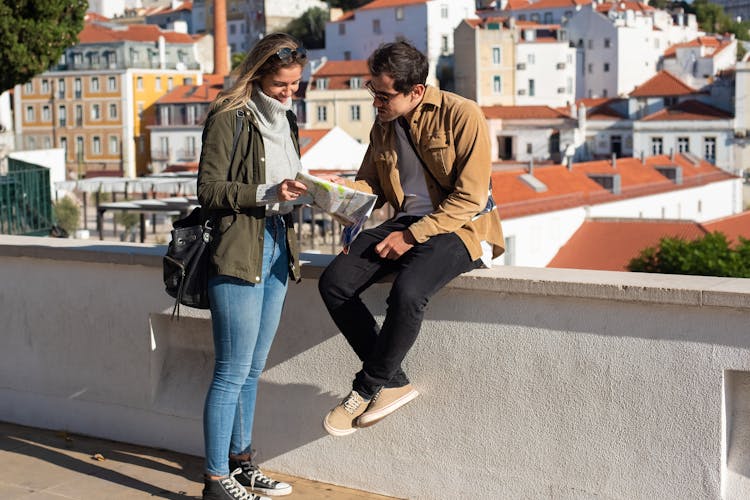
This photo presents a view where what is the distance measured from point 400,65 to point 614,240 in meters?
44.3

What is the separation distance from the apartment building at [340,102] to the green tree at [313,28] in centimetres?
2259

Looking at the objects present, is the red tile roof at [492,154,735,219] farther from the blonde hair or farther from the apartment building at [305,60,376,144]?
the blonde hair

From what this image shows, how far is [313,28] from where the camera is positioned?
112000 millimetres

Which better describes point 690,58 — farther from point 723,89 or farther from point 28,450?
point 28,450

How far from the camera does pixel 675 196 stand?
62.6 m

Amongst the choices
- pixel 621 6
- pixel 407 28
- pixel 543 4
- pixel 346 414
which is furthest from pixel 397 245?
pixel 543 4

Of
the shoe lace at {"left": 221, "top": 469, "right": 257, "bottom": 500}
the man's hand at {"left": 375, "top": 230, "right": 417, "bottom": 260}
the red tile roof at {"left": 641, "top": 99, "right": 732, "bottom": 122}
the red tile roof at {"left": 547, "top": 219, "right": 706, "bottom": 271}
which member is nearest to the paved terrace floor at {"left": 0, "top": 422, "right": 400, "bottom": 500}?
the shoe lace at {"left": 221, "top": 469, "right": 257, "bottom": 500}

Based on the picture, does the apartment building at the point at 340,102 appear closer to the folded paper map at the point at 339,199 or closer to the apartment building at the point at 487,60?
the apartment building at the point at 487,60

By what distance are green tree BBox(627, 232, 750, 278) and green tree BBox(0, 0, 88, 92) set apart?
64.7 feet

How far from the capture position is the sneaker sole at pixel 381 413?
165 inches

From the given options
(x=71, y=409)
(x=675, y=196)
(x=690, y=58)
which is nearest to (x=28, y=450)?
(x=71, y=409)

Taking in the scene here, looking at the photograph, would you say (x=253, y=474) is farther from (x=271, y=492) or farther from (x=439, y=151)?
(x=439, y=151)

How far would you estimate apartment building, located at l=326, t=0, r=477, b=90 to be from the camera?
325ft

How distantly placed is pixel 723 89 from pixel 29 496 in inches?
3454
